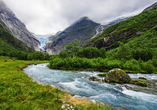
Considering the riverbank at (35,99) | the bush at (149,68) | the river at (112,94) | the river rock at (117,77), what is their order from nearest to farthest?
the riverbank at (35,99)
the river at (112,94)
the river rock at (117,77)
the bush at (149,68)

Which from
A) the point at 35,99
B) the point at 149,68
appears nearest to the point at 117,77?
the point at 35,99

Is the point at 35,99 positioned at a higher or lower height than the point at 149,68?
higher

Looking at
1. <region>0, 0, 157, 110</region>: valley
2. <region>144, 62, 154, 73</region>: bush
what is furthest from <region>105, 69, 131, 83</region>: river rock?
<region>144, 62, 154, 73</region>: bush

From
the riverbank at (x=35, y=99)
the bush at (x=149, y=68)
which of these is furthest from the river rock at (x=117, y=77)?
the bush at (x=149, y=68)

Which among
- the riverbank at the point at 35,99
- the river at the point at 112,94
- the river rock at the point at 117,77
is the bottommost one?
the river at the point at 112,94

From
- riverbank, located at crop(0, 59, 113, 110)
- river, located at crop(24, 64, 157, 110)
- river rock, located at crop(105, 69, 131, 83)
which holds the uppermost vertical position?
riverbank, located at crop(0, 59, 113, 110)

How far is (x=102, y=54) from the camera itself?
79312 mm

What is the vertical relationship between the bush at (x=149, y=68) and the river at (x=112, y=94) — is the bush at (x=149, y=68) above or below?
above

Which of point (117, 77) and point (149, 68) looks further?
point (149, 68)

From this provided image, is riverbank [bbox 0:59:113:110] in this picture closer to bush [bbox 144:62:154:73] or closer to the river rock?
the river rock

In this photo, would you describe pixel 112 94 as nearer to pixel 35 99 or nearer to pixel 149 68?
pixel 35 99

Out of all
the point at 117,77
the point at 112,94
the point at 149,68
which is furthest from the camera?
the point at 149,68

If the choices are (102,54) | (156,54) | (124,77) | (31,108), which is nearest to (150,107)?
(124,77)

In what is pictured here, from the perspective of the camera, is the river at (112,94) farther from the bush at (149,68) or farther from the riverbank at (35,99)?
the bush at (149,68)
